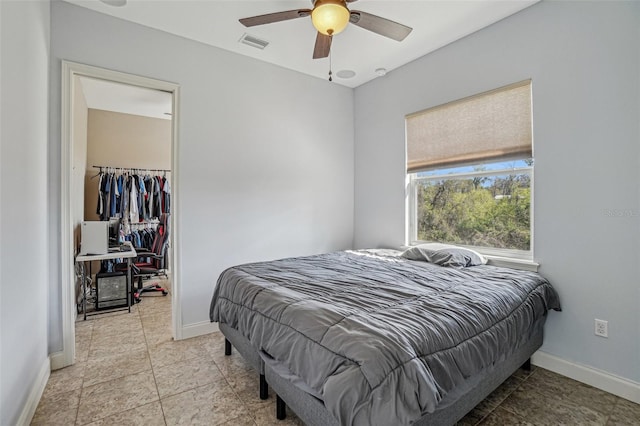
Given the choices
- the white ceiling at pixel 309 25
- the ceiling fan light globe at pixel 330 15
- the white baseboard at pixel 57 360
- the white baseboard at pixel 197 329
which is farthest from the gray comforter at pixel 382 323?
the white ceiling at pixel 309 25

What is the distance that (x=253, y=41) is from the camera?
3084 mm

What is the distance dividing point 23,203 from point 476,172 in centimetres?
353

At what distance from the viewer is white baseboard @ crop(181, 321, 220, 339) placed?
3.03m

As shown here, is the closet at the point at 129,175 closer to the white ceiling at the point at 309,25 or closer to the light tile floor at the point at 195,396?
the light tile floor at the point at 195,396

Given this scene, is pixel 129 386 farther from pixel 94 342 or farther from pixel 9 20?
pixel 9 20

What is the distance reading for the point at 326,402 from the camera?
1210 millimetres

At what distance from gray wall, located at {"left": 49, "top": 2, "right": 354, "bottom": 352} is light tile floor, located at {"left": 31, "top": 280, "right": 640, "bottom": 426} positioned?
46 cm

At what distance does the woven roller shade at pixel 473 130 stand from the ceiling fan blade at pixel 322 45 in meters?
1.44

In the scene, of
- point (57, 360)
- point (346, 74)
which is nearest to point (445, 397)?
point (57, 360)

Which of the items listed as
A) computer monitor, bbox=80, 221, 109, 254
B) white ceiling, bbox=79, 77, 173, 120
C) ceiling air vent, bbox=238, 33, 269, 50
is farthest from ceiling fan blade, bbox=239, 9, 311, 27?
computer monitor, bbox=80, 221, 109, 254

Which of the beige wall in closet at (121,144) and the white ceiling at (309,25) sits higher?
the white ceiling at (309,25)

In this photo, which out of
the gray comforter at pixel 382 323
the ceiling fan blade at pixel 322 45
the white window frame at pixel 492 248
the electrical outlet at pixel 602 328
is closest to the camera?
the gray comforter at pixel 382 323

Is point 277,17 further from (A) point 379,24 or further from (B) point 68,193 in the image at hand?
(B) point 68,193

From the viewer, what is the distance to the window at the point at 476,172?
8.80 feet
